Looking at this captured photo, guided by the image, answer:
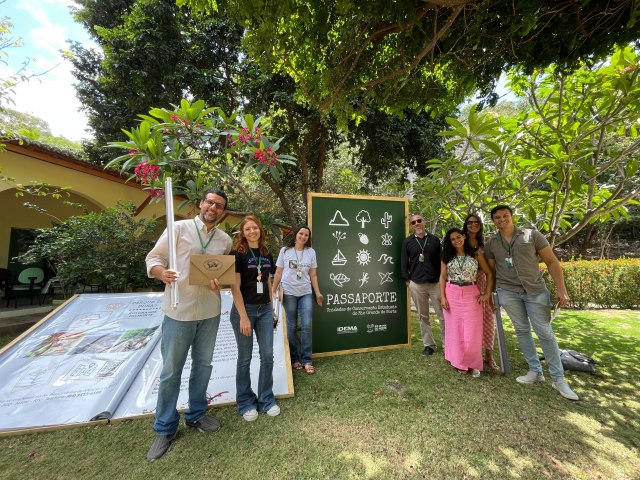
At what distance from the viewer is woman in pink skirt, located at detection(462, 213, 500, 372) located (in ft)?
10.8

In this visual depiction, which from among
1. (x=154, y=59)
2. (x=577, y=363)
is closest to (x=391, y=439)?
(x=577, y=363)

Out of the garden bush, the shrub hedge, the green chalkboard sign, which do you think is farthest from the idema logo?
the shrub hedge

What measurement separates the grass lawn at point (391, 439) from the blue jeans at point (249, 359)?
0.47 ft

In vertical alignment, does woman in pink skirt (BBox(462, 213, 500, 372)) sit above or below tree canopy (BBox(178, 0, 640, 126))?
below

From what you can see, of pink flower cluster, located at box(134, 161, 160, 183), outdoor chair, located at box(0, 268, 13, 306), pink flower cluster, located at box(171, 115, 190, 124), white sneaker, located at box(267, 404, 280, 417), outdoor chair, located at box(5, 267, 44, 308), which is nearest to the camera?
white sneaker, located at box(267, 404, 280, 417)

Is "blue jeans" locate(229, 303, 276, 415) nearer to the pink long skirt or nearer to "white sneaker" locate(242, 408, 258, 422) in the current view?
"white sneaker" locate(242, 408, 258, 422)

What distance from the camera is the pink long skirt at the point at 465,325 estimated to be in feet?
10.3

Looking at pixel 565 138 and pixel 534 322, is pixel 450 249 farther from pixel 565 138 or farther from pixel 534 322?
pixel 565 138

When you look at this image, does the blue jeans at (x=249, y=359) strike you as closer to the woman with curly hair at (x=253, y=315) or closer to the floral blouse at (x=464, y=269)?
the woman with curly hair at (x=253, y=315)

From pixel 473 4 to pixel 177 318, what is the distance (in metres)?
3.00

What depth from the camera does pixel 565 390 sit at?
2736mm

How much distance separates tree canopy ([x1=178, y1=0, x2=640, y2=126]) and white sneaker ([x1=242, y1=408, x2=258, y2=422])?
8.90ft

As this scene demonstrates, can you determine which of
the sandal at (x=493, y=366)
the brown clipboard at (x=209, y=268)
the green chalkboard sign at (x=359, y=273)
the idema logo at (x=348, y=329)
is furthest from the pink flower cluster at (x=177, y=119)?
the sandal at (x=493, y=366)

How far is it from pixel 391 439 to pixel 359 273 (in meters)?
2.09
